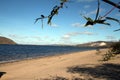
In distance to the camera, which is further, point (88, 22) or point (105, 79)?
point (105, 79)

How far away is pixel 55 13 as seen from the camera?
60.0 inches

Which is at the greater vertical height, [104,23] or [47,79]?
[104,23]

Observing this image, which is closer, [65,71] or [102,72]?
[102,72]

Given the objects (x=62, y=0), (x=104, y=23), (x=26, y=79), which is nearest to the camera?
(x=104, y=23)

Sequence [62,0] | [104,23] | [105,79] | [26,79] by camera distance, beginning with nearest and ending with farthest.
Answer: [104,23] → [62,0] → [105,79] → [26,79]

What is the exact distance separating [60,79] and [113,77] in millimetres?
3143

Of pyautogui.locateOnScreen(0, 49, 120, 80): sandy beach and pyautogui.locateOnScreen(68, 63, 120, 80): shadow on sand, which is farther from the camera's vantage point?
pyautogui.locateOnScreen(0, 49, 120, 80): sandy beach

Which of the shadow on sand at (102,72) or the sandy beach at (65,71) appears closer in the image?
the shadow on sand at (102,72)

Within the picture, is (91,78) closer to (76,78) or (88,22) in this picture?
(76,78)

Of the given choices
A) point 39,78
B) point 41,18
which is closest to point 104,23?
point 41,18

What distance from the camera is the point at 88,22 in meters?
1.19

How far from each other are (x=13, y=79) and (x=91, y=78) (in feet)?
16.0

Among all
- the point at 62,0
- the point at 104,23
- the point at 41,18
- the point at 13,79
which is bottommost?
the point at 13,79

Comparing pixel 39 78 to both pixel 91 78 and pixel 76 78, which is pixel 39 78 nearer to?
pixel 76 78
